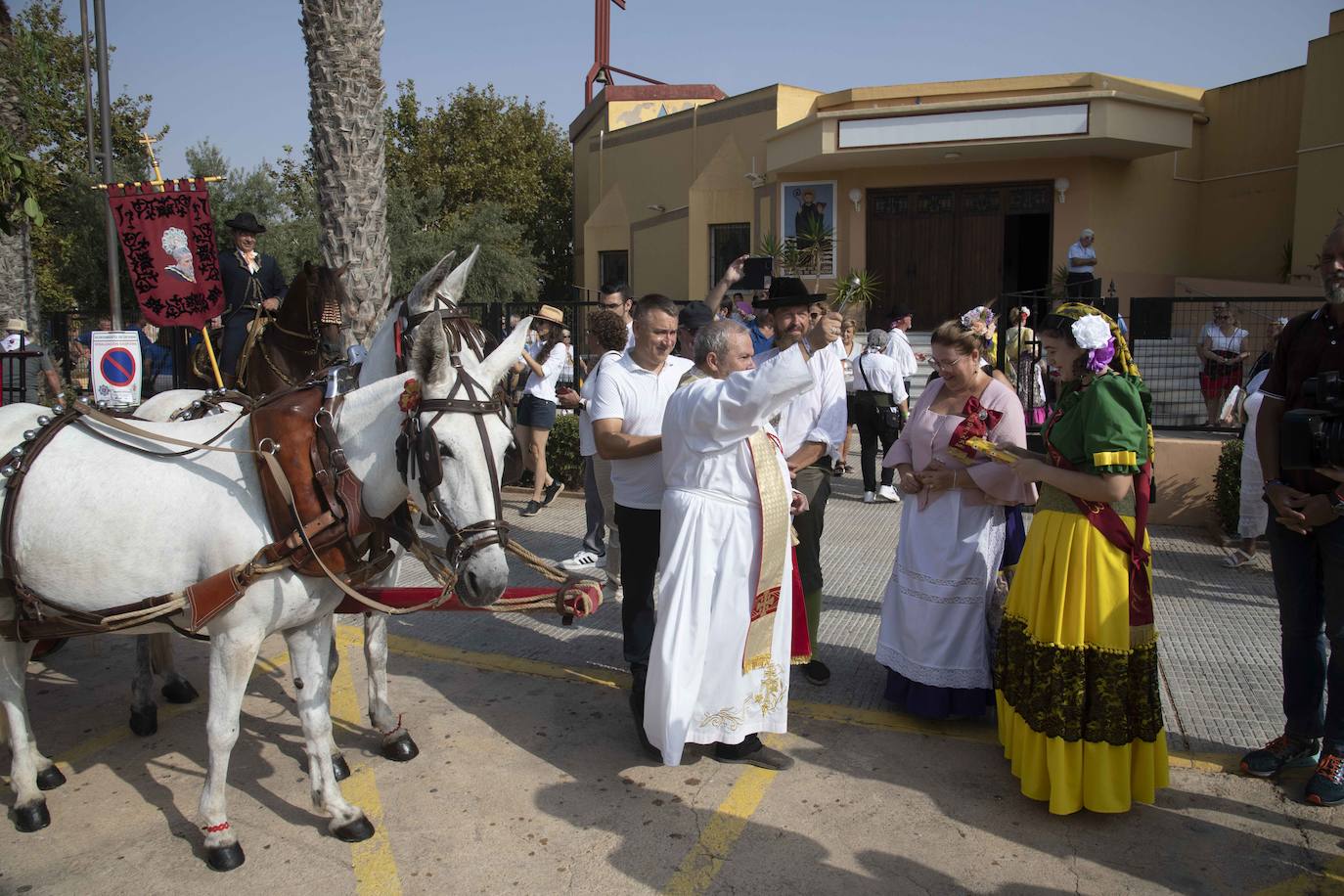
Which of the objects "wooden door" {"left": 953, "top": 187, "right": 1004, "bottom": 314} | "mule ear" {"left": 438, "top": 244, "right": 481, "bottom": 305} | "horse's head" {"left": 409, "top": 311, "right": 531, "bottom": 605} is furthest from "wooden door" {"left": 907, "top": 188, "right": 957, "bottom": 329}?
"horse's head" {"left": 409, "top": 311, "right": 531, "bottom": 605}

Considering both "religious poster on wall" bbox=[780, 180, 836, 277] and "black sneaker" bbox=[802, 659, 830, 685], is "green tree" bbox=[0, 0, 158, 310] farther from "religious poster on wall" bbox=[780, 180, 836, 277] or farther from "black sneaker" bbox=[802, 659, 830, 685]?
"black sneaker" bbox=[802, 659, 830, 685]

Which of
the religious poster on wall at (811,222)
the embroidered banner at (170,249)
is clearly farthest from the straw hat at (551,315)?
the religious poster on wall at (811,222)

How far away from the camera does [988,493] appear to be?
460 centimetres

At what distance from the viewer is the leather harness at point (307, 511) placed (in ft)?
11.0

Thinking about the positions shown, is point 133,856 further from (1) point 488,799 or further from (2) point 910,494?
(2) point 910,494

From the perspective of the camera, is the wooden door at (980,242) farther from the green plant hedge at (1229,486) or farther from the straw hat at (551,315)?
the straw hat at (551,315)

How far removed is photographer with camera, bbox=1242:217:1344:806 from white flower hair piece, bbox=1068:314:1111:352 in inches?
28.2

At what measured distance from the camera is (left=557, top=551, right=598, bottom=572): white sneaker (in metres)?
7.94

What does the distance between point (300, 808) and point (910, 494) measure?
3170 millimetres

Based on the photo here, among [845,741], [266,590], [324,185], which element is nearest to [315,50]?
[324,185]

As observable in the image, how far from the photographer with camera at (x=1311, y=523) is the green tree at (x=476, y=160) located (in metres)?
31.9

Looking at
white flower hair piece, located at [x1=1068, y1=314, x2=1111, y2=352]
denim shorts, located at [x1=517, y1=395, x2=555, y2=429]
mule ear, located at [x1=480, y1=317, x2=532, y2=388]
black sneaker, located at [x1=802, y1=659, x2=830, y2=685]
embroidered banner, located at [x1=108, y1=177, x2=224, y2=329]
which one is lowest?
black sneaker, located at [x1=802, y1=659, x2=830, y2=685]

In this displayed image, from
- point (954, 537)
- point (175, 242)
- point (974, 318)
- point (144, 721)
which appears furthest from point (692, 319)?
point (144, 721)

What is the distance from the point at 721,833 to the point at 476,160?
116 ft
